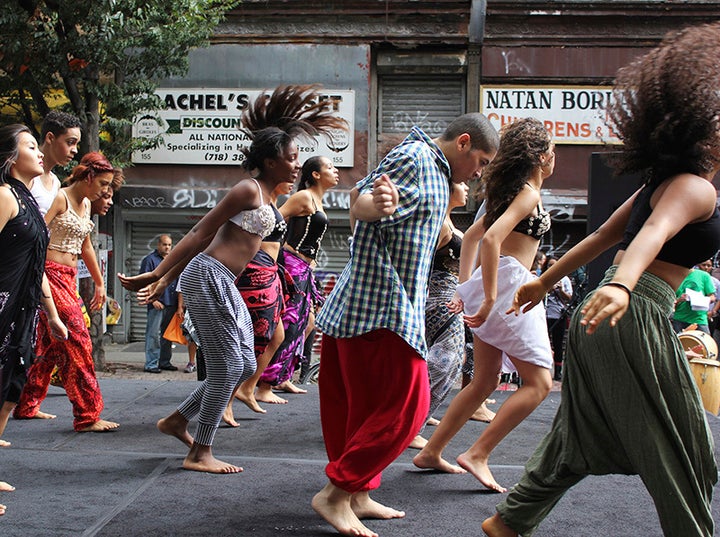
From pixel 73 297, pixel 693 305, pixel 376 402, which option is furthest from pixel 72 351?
pixel 693 305

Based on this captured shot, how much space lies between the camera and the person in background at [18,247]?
3787 mm

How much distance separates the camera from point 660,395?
2.63 metres

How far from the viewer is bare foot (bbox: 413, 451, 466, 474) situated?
14.4 ft

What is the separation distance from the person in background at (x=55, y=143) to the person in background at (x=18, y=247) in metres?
1.19

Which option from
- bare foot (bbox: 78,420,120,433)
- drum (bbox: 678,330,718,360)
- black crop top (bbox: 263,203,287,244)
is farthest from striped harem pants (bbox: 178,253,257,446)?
drum (bbox: 678,330,718,360)

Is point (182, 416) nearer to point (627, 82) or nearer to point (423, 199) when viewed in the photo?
point (423, 199)

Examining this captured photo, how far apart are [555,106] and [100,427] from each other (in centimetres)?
1144

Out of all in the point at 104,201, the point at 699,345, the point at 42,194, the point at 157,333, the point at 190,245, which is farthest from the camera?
the point at 157,333

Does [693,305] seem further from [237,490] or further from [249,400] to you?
[237,490]

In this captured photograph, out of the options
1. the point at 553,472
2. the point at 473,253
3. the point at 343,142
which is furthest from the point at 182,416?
Result: the point at 343,142

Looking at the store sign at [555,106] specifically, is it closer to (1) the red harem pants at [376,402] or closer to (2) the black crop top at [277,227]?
(2) the black crop top at [277,227]

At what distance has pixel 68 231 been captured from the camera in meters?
5.43

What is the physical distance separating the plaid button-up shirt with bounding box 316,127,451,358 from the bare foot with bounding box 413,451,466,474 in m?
1.17

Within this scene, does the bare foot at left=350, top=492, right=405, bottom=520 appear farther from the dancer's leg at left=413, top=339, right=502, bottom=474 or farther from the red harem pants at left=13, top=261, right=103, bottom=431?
the red harem pants at left=13, top=261, right=103, bottom=431
